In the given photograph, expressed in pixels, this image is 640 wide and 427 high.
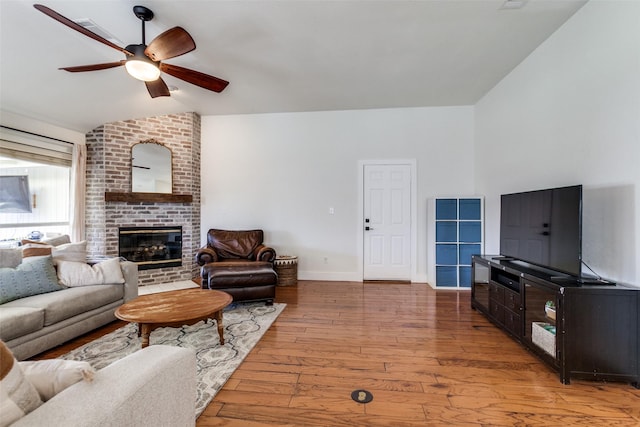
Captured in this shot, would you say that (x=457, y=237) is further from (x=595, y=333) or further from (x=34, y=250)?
(x=34, y=250)

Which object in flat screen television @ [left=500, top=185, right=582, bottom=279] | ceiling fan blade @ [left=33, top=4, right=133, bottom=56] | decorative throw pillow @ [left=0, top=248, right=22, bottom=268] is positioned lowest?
decorative throw pillow @ [left=0, top=248, right=22, bottom=268]

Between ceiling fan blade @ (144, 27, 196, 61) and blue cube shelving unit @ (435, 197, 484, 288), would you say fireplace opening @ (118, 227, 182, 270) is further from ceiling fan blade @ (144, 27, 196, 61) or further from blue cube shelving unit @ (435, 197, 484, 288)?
blue cube shelving unit @ (435, 197, 484, 288)

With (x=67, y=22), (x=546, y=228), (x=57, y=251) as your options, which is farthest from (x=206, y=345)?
(x=546, y=228)

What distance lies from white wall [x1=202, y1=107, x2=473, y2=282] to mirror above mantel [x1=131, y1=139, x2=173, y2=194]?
0.65m

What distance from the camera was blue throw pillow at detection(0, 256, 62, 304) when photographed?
2318 mm

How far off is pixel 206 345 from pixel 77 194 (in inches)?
130

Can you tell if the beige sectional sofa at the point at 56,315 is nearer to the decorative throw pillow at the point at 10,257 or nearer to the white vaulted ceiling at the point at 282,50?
the decorative throw pillow at the point at 10,257

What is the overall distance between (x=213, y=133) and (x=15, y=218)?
2.85m

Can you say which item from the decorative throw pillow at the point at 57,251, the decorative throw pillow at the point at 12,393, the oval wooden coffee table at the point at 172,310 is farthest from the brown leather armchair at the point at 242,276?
the decorative throw pillow at the point at 12,393

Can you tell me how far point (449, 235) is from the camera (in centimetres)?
435

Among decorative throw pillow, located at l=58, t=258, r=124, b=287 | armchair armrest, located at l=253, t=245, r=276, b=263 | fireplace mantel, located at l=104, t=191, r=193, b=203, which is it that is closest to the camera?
decorative throw pillow, located at l=58, t=258, r=124, b=287

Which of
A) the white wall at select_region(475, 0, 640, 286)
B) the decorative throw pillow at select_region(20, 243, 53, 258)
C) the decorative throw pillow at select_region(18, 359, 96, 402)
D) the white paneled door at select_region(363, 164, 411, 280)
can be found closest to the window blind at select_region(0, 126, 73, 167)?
the decorative throw pillow at select_region(20, 243, 53, 258)

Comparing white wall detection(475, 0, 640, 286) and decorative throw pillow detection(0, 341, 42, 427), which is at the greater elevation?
white wall detection(475, 0, 640, 286)

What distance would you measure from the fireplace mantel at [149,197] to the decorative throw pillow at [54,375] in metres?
3.94
